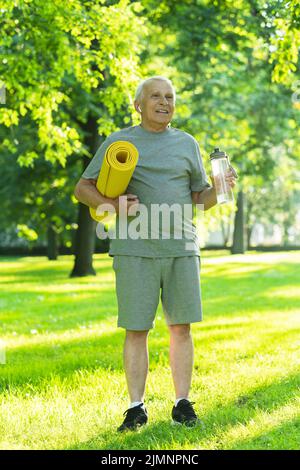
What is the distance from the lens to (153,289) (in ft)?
14.5

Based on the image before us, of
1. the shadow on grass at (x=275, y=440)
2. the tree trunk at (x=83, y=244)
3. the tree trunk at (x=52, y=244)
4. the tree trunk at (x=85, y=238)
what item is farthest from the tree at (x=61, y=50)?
the tree trunk at (x=52, y=244)

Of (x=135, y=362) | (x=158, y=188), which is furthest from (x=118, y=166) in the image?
(x=135, y=362)

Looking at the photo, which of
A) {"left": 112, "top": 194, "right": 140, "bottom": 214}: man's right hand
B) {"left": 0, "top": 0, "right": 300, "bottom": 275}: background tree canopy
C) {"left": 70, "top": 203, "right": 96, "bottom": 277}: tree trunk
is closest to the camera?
{"left": 112, "top": 194, "right": 140, "bottom": 214}: man's right hand

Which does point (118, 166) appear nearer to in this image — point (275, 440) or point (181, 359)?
point (181, 359)

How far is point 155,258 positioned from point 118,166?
58 centimetres

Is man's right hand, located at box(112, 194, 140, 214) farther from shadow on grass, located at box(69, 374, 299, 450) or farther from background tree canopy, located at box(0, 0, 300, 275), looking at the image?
background tree canopy, located at box(0, 0, 300, 275)

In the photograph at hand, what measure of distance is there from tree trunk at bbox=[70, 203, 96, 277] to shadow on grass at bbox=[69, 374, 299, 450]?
15427mm

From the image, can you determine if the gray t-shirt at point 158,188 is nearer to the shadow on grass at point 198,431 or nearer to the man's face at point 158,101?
the man's face at point 158,101

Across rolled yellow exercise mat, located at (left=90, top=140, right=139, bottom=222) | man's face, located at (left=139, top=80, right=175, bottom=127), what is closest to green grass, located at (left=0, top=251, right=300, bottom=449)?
rolled yellow exercise mat, located at (left=90, top=140, right=139, bottom=222)

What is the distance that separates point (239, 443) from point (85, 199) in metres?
1.57

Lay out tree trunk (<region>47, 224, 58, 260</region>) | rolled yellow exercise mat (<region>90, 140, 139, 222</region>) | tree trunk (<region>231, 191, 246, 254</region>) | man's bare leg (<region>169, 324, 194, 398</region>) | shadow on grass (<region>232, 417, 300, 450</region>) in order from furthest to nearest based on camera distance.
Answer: tree trunk (<region>231, 191, 246, 254</region>), tree trunk (<region>47, 224, 58, 260</region>), man's bare leg (<region>169, 324, 194, 398</region>), rolled yellow exercise mat (<region>90, 140, 139, 222</region>), shadow on grass (<region>232, 417, 300, 450</region>)

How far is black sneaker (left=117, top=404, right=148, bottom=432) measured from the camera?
439 cm

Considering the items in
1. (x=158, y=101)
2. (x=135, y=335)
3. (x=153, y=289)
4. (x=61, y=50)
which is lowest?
(x=135, y=335)

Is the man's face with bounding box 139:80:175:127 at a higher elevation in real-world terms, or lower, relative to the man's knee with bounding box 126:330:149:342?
higher
